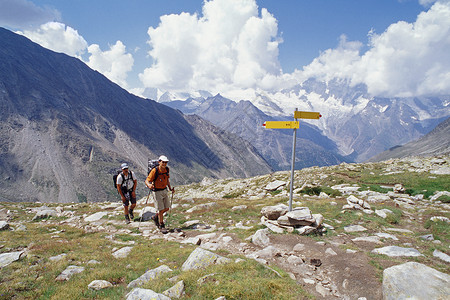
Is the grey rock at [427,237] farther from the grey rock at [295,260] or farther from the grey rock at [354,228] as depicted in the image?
the grey rock at [295,260]

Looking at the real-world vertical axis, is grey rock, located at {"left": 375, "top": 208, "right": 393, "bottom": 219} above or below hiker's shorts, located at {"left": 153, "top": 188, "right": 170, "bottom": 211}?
below

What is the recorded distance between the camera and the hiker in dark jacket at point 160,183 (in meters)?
13.7

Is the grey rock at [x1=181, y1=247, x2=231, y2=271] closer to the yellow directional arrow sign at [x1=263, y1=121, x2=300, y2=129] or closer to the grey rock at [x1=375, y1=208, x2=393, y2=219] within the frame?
the yellow directional arrow sign at [x1=263, y1=121, x2=300, y2=129]

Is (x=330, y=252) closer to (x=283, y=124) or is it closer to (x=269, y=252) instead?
(x=269, y=252)

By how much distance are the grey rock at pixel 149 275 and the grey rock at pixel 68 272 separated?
7.41 ft

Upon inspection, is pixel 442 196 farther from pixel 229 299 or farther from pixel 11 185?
pixel 11 185

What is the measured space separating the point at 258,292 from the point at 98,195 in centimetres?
21019

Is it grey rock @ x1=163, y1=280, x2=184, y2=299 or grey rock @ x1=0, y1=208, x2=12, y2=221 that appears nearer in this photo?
grey rock @ x1=163, y1=280, x2=184, y2=299

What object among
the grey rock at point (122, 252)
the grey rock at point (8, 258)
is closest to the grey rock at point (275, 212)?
the grey rock at point (122, 252)

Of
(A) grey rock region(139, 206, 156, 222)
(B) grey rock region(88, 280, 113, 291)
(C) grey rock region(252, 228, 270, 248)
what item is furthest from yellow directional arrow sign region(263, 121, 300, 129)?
(A) grey rock region(139, 206, 156, 222)

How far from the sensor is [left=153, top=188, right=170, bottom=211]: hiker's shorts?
1415 cm

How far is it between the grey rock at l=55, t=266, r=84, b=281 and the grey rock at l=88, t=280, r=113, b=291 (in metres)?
1.23

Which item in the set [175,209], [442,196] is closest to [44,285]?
[175,209]

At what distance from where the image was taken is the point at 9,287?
653 centimetres
